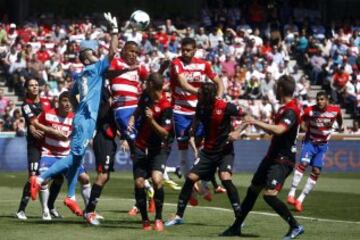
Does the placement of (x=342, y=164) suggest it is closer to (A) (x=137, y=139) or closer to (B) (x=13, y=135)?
(B) (x=13, y=135)

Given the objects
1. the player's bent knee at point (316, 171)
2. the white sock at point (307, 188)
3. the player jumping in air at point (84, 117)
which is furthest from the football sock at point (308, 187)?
the player jumping in air at point (84, 117)

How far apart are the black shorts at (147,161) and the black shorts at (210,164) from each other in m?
0.48

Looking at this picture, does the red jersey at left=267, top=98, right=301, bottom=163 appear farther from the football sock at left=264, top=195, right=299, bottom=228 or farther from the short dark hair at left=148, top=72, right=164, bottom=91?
the short dark hair at left=148, top=72, right=164, bottom=91

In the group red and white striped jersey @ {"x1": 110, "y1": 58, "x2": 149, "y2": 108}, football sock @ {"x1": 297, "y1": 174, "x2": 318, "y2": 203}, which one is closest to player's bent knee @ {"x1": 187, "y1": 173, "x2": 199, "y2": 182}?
red and white striped jersey @ {"x1": 110, "y1": 58, "x2": 149, "y2": 108}

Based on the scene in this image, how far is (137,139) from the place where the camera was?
17.0m

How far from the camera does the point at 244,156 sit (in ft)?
119

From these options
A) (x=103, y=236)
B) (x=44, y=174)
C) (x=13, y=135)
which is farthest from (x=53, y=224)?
(x=13, y=135)

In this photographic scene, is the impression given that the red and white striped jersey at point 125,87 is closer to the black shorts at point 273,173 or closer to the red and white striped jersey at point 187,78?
the red and white striped jersey at point 187,78

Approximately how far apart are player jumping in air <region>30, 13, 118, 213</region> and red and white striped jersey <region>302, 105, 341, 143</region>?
23.9ft

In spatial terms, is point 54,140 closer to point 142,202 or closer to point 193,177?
point 142,202

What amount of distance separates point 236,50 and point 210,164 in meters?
26.8

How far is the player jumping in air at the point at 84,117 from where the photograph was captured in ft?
56.0

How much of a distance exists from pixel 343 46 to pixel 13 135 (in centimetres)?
1552

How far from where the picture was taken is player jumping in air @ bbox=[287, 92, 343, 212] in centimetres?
2286
